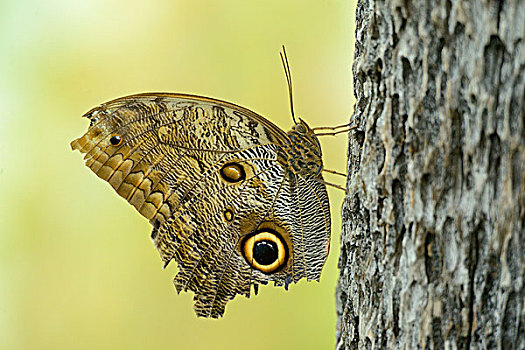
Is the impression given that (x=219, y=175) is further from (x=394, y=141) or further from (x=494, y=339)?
(x=494, y=339)

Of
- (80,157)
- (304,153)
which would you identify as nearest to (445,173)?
(304,153)

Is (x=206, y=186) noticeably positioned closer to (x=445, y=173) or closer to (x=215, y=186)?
(x=215, y=186)

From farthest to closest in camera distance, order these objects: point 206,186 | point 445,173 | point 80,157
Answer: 1. point 80,157
2. point 206,186
3. point 445,173

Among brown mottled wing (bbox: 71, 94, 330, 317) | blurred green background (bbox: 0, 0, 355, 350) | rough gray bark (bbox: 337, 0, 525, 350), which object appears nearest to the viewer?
rough gray bark (bbox: 337, 0, 525, 350)

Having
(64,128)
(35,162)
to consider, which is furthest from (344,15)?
(35,162)

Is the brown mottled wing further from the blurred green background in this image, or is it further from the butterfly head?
the blurred green background

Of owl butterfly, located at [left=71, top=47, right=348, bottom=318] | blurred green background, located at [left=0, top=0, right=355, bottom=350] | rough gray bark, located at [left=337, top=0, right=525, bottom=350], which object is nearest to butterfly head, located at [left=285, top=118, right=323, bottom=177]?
owl butterfly, located at [left=71, top=47, right=348, bottom=318]

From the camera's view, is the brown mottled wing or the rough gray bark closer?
the rough gray bark

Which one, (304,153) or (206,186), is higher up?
(304,153)
